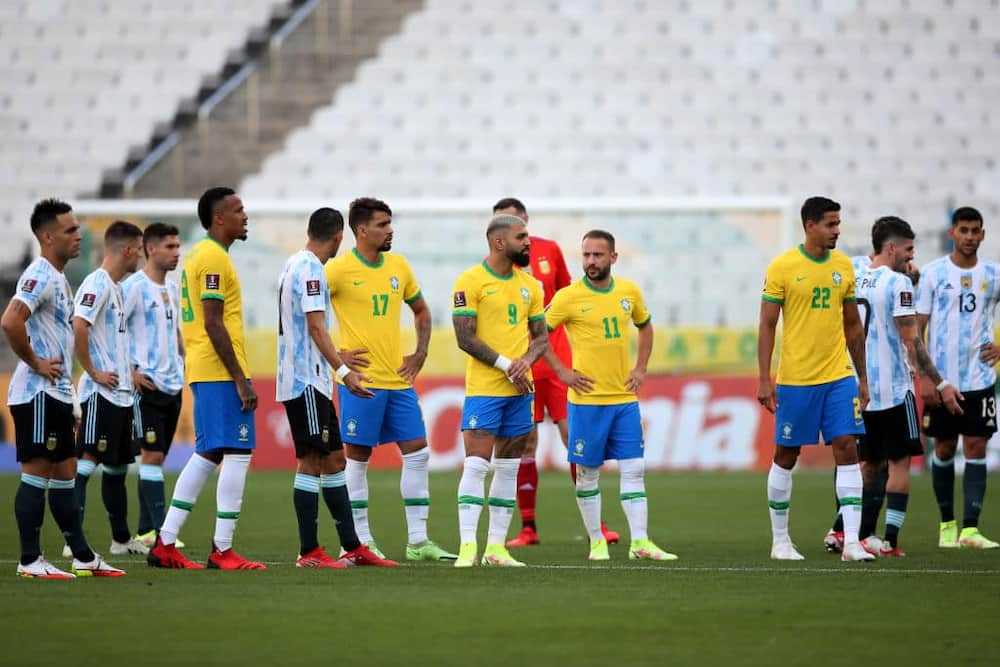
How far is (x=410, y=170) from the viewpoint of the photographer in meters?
26.4

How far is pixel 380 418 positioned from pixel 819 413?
3006 mm

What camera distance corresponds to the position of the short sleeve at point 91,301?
33.3 ft

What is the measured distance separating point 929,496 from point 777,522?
6.95 m

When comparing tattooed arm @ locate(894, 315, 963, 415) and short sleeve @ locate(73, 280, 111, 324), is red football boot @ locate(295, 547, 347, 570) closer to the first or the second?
short sleeve @ locate(73, 280, 111, 324)

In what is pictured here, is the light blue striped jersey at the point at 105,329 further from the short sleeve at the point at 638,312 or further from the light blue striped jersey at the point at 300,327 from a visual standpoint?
the short sleeve at the point at 638,312

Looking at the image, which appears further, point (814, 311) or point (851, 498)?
point (814, 311)

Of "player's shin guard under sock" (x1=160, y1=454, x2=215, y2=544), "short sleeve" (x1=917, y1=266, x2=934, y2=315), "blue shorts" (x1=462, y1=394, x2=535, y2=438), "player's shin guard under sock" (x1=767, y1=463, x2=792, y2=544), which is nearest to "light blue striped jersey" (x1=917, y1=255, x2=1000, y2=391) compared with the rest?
"short sleeve" (x1=917, y1=266, x2=934, y2=315)

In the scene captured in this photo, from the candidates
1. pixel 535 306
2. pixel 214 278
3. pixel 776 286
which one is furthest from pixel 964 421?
pixel 214 278

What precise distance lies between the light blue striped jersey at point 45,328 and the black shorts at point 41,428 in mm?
40

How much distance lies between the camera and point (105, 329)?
10.4 meters

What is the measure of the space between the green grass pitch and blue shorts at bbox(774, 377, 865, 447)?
0.87 m

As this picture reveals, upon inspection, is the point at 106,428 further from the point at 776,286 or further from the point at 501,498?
the point at 776,286

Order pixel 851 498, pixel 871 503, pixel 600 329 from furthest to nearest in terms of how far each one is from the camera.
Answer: pixel 871 503 → pixel 600 329 → pixel 851 498

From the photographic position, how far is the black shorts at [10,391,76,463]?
29.8 ft
